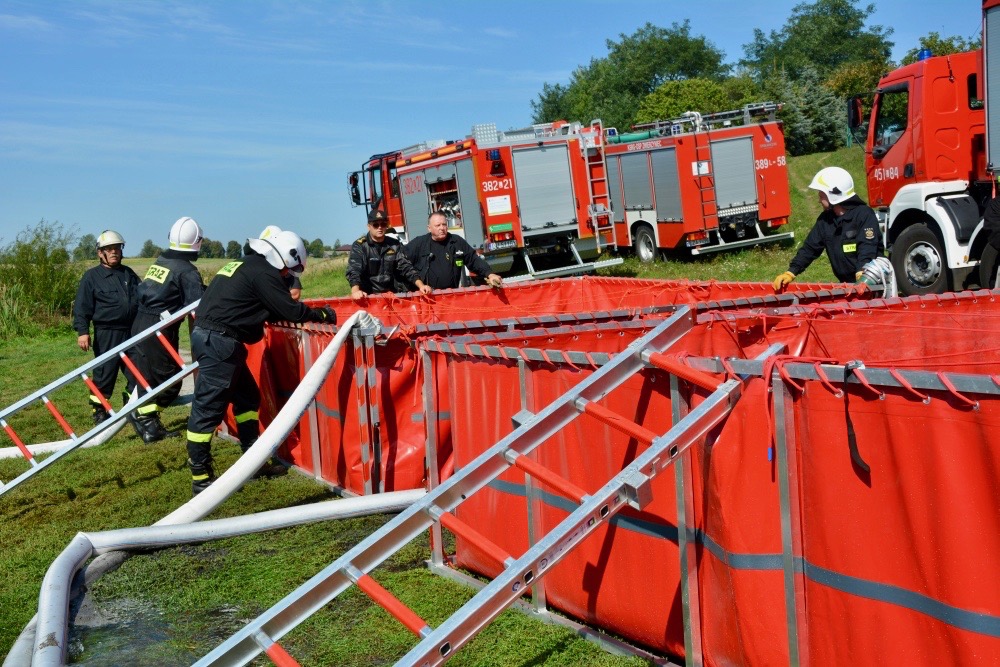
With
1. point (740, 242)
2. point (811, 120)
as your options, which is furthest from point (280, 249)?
point (811, 120)

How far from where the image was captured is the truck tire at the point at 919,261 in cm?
1258

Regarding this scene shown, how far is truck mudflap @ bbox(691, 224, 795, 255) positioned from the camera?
2064 centimetres

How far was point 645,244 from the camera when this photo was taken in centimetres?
2234

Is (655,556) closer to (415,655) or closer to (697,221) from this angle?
(415,655)

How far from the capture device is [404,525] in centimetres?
359

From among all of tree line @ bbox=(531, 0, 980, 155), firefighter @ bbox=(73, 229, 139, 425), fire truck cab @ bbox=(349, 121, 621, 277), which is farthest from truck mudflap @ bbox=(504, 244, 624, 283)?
tree line @ bbox=(531, 0, 980, 155)

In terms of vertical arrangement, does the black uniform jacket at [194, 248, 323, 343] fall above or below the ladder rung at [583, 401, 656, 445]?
above

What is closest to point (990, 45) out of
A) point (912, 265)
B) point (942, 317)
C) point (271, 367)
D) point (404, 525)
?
point (912, 265)

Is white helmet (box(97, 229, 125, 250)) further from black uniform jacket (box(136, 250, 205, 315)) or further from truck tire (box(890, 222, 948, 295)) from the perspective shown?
truck tire (box(890, 222, 948, 295))

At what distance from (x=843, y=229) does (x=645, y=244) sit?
14586mm

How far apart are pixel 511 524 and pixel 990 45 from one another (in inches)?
370

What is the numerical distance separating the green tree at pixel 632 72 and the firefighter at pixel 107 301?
73701mm

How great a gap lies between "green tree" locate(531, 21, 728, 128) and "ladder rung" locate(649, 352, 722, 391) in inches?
3123

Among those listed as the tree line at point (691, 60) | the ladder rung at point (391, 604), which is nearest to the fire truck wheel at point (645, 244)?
the ladder rung at point (391, 604)
